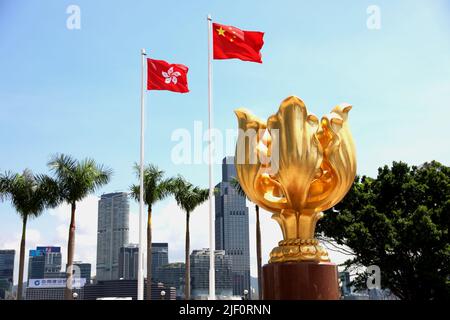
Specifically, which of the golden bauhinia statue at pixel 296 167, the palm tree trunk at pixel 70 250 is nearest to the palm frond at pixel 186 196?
the palm tree trunk at pixel 70 250

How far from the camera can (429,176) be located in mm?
24906

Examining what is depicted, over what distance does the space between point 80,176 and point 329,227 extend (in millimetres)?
12551

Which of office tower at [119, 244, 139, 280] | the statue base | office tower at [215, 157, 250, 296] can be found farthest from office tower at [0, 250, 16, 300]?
the statue base

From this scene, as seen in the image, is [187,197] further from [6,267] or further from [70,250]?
[6,267]

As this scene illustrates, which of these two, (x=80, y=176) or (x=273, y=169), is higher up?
(x=80, y=176)

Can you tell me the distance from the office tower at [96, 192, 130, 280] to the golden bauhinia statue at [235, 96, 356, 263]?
149 metres

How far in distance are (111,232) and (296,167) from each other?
155 metres

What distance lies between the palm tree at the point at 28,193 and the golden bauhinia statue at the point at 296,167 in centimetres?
1455

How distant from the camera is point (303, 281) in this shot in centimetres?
920

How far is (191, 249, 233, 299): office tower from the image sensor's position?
136525mm

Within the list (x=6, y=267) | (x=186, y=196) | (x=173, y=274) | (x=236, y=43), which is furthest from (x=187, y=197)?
(x=6, y=267)

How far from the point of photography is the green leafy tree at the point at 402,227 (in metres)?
22.7
